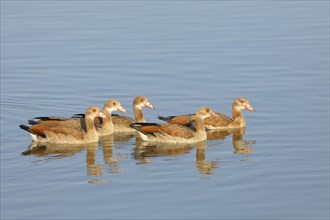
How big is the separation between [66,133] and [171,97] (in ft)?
11.9

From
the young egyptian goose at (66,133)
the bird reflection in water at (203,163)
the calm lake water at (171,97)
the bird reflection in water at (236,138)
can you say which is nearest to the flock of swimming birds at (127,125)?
the young egyptian goose at (66,133)

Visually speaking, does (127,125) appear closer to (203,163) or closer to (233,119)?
(233,119)

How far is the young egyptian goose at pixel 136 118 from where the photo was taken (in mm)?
23031

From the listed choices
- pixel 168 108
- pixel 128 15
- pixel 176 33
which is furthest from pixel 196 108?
pixel 128 15

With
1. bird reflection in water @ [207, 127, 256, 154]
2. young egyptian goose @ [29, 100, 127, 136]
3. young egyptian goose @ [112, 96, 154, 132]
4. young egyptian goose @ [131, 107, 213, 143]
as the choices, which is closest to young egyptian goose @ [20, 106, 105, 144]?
young egyptian goose @ [29, 100, 127, 136]

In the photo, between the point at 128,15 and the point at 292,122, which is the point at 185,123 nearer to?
the point at 292,122

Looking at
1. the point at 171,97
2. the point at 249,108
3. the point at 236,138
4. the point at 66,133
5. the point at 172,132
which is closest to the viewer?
the point at 66,133

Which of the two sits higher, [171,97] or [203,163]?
[171,97]

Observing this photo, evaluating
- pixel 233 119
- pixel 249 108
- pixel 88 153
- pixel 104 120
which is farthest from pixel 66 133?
pixel 249 108

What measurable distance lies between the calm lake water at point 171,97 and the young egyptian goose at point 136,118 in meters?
0.56

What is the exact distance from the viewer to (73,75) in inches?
1049

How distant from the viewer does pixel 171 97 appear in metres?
24.4

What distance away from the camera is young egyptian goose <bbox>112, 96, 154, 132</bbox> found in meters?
23.0

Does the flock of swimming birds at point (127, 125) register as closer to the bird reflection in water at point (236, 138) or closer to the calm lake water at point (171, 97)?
the bird reflection in water at point (236, 138)
